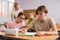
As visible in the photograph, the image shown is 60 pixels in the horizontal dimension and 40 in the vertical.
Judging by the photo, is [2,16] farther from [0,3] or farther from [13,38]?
[13,38]

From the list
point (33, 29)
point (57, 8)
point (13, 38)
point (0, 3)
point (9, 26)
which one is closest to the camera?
point (13, 38)

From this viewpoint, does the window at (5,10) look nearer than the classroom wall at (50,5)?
Yes

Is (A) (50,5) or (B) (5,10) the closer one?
(B) (5,10)

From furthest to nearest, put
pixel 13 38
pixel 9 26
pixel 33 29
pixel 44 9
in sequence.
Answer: pixel 9 26, pixel 33 29, pixel 44 9, pixel 13 38

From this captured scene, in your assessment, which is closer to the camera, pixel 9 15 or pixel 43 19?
pixel 43 19

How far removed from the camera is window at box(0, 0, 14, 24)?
5.61 meters

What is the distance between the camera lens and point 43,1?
7297 mm

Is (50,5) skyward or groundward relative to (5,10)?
skyward

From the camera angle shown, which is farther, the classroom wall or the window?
the classroom wall

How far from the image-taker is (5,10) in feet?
19.0

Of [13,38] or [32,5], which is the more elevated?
[32,5]

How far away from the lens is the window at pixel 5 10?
18.4 feet

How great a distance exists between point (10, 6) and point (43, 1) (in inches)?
76.7

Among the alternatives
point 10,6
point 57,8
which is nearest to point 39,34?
point 10,6
